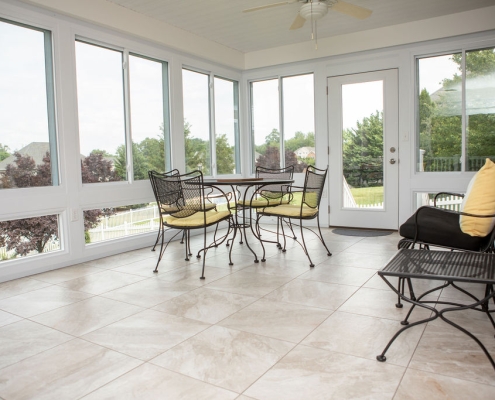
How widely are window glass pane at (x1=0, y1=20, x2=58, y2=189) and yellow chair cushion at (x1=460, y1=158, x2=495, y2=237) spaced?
3378 millimetres

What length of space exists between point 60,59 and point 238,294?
2672 mm

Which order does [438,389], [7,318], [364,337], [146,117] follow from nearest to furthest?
1. [438,389]
2. [364,337]
3. [7,318]
4. [146,117]

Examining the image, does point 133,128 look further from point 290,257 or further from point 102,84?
point 290,257

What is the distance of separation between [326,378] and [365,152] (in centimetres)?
412

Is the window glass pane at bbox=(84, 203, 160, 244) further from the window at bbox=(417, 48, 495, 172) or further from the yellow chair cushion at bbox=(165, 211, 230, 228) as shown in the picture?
the window at bbox=(417, 48, 495, 172)

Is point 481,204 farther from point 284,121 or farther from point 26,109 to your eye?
point 284,121

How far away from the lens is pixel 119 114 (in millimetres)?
4305

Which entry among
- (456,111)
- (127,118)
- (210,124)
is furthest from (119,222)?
(456,111)

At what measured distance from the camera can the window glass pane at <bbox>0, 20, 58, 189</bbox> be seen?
3.32 meters

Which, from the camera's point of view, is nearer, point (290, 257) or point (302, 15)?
point (302, 15)

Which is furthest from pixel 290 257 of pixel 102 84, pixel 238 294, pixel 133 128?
pixel 102 84

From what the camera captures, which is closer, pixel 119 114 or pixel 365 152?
pixel 119 114

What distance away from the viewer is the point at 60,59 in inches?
143

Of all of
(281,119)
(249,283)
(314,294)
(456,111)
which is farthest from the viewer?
(281,119)
